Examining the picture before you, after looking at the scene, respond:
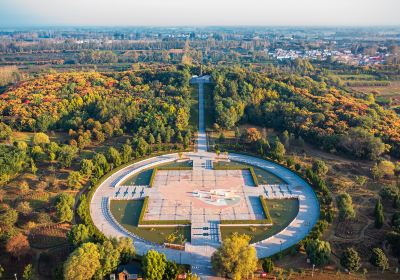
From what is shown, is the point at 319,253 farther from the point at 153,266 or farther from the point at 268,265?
the point at 153,266

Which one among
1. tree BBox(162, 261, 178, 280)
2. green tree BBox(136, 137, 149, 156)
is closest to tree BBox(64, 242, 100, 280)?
tree BBox(162, 261, 178, 280)

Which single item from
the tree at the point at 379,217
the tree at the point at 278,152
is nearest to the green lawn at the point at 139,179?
the tree at the point at 278,152

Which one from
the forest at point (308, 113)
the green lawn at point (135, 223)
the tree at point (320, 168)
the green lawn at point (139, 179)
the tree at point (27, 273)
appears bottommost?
the green lawn at point (135, 223)

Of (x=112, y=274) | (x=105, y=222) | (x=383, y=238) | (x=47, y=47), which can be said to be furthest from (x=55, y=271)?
(x=47, y=47)

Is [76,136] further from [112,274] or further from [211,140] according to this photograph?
[112,274]

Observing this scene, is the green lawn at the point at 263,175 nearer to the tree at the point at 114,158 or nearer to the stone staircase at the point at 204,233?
the stone staircase at the point at 204,233

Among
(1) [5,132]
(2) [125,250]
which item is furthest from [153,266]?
(1) [5,132]
